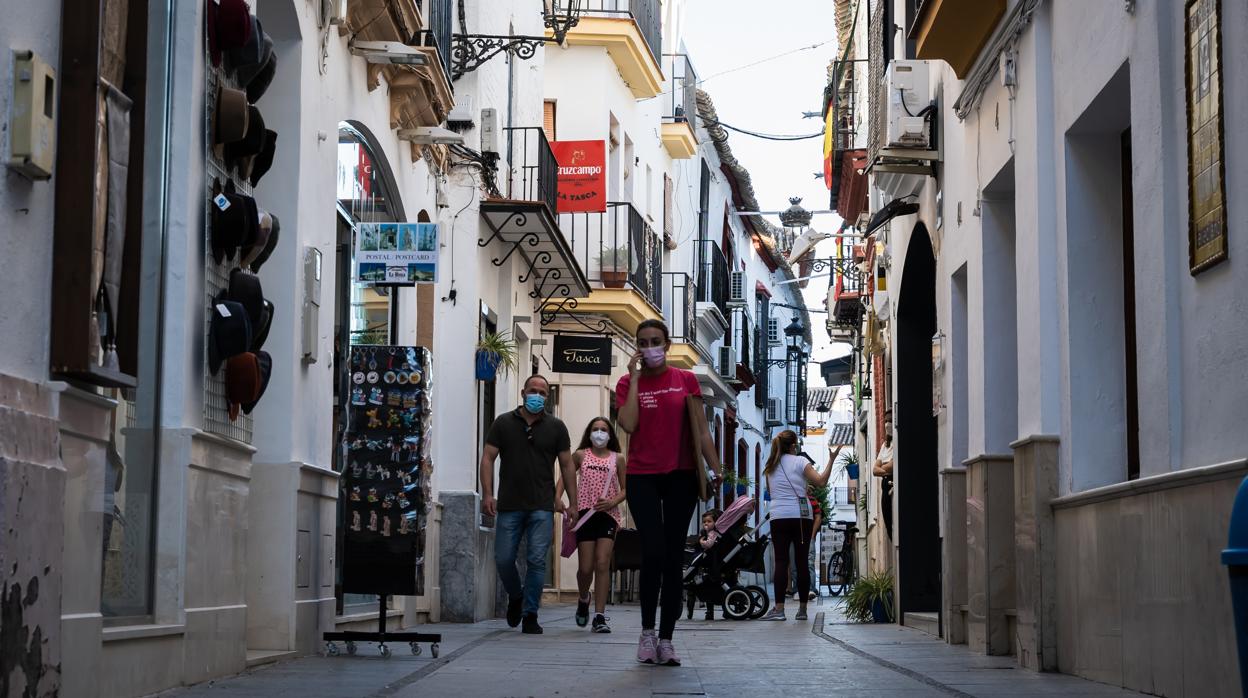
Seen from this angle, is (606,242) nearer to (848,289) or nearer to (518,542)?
(848,289)

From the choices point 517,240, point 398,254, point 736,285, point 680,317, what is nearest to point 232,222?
point 398,254

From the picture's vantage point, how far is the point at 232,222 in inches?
338

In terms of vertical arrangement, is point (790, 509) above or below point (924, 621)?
above

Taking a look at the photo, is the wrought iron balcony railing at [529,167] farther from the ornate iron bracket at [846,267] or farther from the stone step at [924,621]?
the ornate iron bracket at [846,267]

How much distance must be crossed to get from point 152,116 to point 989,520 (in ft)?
18.9

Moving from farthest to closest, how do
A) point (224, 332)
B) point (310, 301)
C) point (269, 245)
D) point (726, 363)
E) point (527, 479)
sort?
point (726, 363) → point (527, 479) → point (310, 301) → point (269, 245) → point (224, 332)

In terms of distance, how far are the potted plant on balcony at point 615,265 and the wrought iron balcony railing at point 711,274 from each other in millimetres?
11403

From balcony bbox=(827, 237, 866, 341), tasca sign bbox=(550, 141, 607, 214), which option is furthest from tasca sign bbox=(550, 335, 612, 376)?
balcony bbox=(827, 237, 866, 341)

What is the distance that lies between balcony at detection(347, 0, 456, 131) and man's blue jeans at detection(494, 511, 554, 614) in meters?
3.27

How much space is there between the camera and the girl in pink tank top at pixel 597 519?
1399 centimetres

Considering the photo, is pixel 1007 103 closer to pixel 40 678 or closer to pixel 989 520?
pixel 989 520

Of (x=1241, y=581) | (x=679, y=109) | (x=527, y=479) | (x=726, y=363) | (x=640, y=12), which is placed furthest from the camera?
(x=726, y=363)

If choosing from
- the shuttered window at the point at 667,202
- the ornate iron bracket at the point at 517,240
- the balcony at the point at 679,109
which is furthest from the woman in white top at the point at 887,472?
the balcony at the point at 679,109

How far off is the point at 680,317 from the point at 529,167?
1290 cm
